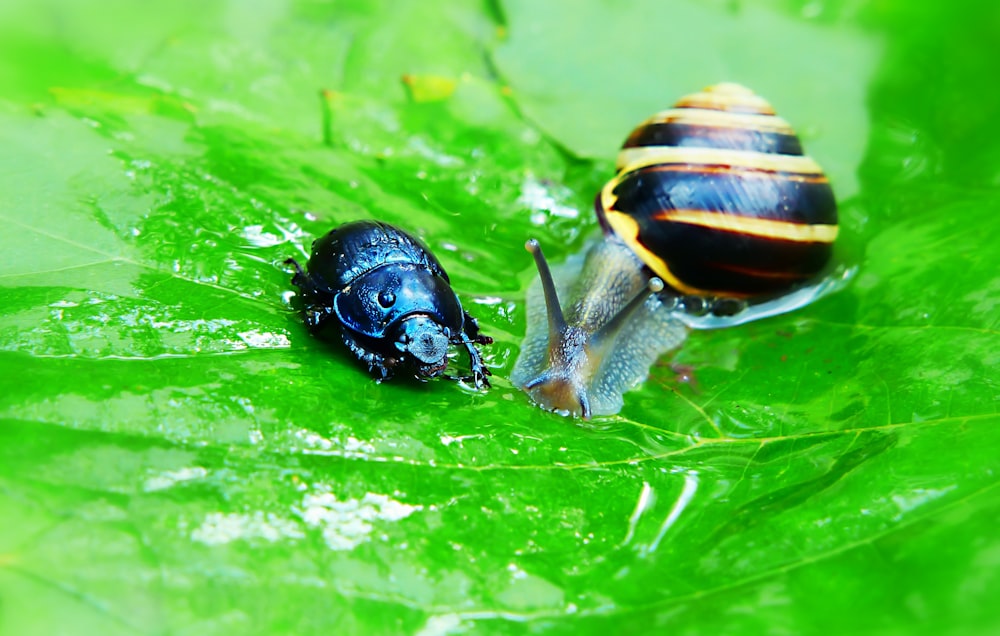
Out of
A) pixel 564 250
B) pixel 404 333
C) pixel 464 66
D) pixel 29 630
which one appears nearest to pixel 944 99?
pixel 564 250

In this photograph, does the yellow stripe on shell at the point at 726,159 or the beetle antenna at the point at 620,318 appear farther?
the yellow stripe on shell at the point at 726,159

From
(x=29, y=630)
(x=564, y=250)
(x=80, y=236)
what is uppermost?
(x=80, y=236)

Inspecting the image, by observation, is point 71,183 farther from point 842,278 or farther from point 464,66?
point 842,278

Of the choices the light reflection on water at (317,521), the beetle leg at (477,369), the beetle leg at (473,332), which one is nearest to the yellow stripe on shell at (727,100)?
the beetle leg at (473,332)

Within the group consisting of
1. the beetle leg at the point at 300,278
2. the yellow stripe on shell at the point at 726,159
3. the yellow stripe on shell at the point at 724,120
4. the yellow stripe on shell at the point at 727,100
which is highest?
the yellow stripe on shell at the point at 727,100

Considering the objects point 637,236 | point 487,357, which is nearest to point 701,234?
point 637,236

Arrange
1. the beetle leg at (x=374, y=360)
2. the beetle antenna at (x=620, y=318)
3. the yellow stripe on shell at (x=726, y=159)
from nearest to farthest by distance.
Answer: the beetle leg at (x=374, y=360) < the beetle antenna at (x=620, y=318) < the yellow stripe on shell at (x=726, y=159)

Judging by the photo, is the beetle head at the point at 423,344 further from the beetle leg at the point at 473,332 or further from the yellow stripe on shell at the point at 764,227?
the yellow stripe on shell at the point at 764,227
